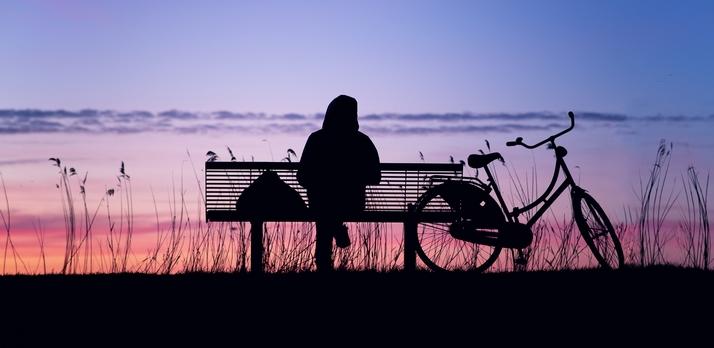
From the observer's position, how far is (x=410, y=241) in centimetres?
878

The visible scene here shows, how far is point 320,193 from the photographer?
8289 mm

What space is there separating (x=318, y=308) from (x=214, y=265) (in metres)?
2.95

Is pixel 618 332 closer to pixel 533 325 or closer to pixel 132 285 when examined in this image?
pixel 533 325

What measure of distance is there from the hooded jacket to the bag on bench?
Answer: 0.37 m

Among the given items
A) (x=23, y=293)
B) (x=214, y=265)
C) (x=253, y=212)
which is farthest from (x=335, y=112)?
(x=23, y=293)

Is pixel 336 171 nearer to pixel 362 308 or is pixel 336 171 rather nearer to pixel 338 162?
pixel 338 162

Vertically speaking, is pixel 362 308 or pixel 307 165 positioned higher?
pixel 307 165

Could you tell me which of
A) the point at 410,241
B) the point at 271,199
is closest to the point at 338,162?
the point at 271,199

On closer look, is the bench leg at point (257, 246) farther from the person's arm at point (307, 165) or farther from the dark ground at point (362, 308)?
the person's arm at point (307, 165)

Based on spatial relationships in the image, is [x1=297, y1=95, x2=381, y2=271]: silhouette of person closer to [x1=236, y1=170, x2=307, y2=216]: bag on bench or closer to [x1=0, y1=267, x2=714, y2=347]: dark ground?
[x1=236, y1=170, x2=307, y2=216]: bag on bench

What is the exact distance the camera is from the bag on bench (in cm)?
876

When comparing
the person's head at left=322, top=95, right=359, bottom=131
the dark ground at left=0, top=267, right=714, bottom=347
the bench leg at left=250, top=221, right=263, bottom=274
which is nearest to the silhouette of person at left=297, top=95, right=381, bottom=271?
the person's head at left=322, top=95, right=359, bottom=131

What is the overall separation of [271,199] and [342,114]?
1192 millimetres

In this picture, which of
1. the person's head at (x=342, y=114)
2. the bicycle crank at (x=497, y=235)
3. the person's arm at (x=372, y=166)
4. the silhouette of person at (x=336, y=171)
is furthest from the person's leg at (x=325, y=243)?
the bicycle crank at (x=497, y=235)
